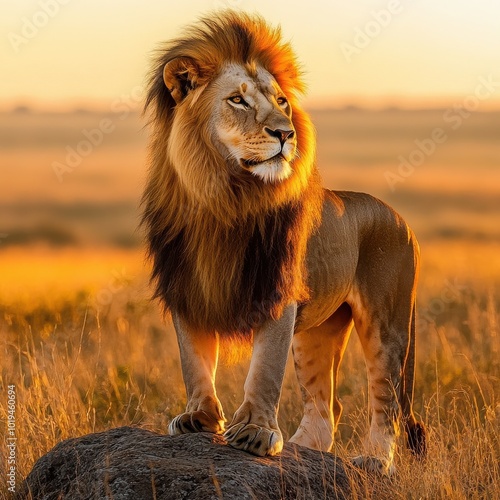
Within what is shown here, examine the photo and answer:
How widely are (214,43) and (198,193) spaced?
2.55 ft

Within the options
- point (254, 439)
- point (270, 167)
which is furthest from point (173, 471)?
point (270, 167)

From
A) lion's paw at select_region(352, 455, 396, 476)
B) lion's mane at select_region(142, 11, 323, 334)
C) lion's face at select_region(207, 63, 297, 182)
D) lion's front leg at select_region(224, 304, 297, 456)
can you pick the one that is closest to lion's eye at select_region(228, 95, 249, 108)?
lion's face at select_region(207, 63, 297, 182)

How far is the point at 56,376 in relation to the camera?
6.75 metres

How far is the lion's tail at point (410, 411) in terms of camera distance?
21.4 ft

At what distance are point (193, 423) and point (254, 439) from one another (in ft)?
1.17

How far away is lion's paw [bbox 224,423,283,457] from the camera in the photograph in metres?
5.07

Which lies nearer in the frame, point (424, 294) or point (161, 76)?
point (161, 76)

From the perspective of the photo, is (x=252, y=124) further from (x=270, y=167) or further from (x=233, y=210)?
(x=233, y=210)

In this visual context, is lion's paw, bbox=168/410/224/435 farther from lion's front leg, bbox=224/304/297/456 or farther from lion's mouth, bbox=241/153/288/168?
lion's mouth, bbox=241/153/288/168

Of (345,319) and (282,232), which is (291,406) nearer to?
(345,319)

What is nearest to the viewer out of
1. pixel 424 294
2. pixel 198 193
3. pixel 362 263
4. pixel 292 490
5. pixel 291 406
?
pixel 292 490

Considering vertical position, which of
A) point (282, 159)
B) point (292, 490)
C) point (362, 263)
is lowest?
point (292, 490)

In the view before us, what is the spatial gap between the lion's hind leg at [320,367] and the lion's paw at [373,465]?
107 cm

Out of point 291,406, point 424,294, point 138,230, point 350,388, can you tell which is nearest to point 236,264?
point 138,230
